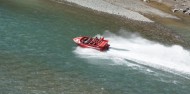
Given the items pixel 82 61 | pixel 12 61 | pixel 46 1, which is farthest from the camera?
pixel 46 1

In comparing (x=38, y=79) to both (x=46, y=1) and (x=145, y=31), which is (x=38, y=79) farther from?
(x=46, y=1)

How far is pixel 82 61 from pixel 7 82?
550 inches

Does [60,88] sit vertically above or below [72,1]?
below

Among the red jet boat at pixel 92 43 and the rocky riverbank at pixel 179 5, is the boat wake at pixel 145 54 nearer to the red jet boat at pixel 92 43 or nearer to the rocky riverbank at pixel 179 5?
the red jet boat at pixel 92 43

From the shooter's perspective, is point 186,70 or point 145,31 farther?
point 145,31

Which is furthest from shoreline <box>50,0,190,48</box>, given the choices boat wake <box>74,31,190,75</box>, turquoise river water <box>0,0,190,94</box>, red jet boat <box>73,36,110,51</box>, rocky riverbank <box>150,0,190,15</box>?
red jet boat <box>73,36,110,51</box>

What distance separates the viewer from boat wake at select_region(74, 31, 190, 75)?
196 ft

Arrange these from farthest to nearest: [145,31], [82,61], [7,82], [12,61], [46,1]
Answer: [46,1], [145,31], [82,61], [12,61], [7,82]

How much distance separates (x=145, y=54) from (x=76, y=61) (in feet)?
40.0

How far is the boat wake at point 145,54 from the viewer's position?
59.8 m

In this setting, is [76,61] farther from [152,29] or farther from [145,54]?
[152,29]

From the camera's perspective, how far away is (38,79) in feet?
161

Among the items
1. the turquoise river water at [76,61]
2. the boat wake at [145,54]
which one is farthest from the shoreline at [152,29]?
the boat wake at [145,54]

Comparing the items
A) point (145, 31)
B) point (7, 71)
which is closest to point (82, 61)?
point (7, 71)
